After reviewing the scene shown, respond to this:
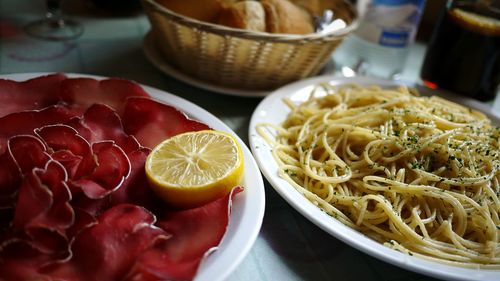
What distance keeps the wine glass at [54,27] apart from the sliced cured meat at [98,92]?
23.5 inches

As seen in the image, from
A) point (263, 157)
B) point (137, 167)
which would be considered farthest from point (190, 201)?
point (263, 157)

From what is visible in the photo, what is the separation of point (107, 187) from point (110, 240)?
0.33 feet

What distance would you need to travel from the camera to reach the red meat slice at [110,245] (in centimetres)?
63

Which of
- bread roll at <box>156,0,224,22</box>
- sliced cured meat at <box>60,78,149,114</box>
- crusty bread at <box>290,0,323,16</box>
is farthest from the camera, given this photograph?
crusty bread at <box>290,0,323,16</box>

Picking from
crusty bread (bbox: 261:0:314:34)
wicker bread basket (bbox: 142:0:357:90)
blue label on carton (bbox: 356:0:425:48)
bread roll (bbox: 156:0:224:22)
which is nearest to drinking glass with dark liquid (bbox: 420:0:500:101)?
blue label on carton (bbox: 356:0:425:48)

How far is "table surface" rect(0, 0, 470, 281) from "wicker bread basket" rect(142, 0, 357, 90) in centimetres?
7

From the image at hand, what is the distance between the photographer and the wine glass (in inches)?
58.6

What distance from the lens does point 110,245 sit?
2.14 feet

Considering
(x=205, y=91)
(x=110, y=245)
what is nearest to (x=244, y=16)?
(x=205, y=91)

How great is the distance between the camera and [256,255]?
2.77ft

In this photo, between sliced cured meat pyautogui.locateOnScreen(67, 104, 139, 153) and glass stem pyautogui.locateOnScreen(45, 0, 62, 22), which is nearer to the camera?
sliced cured meat pyautogui.locateOnScreen(67, 104, 139, 153)

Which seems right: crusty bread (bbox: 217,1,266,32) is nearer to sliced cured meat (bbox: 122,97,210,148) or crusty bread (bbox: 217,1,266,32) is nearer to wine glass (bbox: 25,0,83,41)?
sliced cured meat (bbox: 122,97,210,148)

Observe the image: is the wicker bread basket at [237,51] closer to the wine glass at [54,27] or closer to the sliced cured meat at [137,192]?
the wine glass at [54,27]

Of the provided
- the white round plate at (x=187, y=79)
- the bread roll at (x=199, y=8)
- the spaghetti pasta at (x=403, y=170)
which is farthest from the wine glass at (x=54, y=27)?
the spaghetti pasta at (x=403, y=170)
